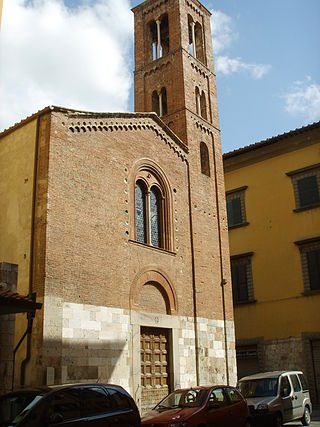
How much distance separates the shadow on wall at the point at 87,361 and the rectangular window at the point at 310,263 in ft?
35.3

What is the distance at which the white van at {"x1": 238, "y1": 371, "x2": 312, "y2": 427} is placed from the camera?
13.1m

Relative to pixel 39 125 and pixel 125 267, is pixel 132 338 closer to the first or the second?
pixel 125 267

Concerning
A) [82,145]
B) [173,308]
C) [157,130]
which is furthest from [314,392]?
[82,145]

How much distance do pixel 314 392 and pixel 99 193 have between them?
1302 centimetres

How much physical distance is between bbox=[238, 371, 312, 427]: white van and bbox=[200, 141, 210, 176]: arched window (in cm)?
869

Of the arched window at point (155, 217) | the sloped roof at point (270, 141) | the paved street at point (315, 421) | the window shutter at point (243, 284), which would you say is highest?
the sloped roof at point (270, 141)

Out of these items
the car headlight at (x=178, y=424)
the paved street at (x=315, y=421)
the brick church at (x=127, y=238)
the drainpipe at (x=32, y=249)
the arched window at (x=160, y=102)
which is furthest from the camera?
the arched window at (x=160, y=102)

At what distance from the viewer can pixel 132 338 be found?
1473cm

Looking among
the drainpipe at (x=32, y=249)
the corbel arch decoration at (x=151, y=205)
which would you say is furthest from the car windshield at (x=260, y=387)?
the drainpipe at (x=32, y=249)

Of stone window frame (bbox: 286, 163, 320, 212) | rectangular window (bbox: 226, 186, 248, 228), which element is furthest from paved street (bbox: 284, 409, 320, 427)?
rectangular window (bbox: 226, 186, 248, 228)

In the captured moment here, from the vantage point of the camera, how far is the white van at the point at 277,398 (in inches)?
514

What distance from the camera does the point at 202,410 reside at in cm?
1020

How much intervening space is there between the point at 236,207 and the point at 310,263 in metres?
4.82

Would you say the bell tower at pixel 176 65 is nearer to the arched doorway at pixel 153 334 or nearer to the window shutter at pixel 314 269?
the arched doorway at pixel 153 334
